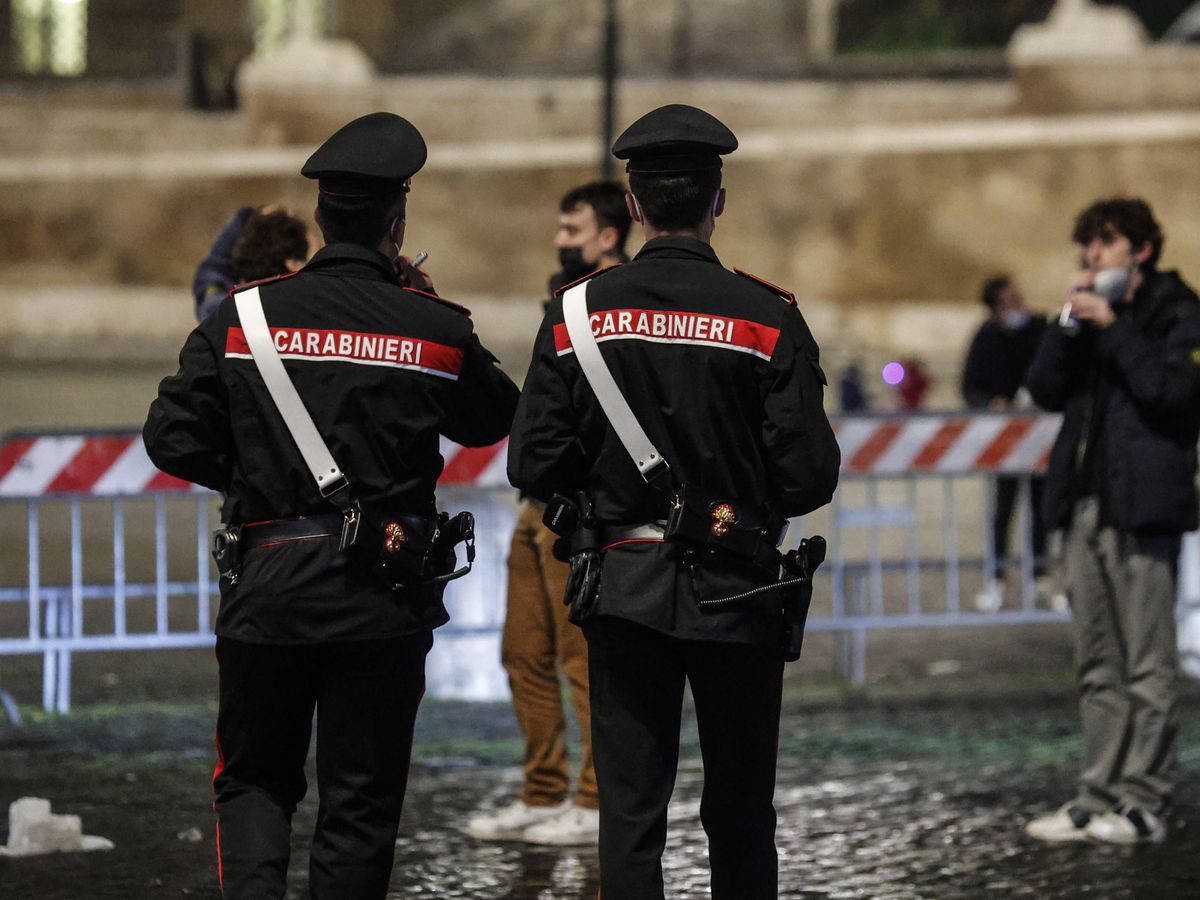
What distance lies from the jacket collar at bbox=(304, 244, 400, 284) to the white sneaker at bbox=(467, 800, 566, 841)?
2.54 meters

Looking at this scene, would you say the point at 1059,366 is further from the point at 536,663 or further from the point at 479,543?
the point at 479,543

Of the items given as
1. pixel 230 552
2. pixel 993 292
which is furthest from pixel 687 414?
pixel 993 292

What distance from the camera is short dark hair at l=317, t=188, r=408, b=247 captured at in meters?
4.47

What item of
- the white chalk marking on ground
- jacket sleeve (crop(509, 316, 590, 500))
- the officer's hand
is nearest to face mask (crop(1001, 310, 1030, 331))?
the officer's hand

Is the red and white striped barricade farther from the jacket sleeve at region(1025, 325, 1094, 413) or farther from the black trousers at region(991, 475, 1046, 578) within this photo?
the black trousers at region(991, 475, 1046, 578)

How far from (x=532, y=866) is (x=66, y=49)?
30912 mm

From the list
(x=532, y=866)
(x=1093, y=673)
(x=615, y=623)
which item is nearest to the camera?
(x=615, y=623)

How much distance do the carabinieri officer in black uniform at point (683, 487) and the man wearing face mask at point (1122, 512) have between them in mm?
2361

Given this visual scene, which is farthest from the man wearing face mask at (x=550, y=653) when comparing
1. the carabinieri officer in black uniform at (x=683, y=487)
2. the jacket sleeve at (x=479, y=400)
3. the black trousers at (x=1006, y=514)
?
the black trousers at (x=1006, y=514)

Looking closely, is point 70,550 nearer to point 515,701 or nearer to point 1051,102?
point 515,701

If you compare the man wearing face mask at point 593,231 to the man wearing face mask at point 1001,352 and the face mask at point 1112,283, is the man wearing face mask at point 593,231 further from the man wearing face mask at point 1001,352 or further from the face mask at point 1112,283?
the man wearing face mask at point 1001,352

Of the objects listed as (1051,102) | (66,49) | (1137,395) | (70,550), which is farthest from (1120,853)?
(66,49)

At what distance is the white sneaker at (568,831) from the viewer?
6.34 m

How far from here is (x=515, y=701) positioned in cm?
659
